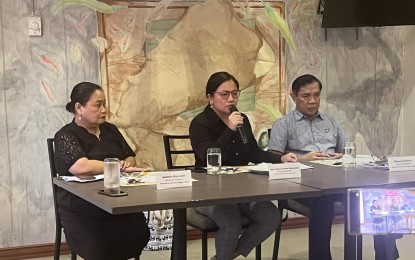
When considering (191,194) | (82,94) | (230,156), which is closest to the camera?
(191,194)

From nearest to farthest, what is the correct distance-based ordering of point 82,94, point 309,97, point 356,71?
point 82,94, point 309,97, point 356,71

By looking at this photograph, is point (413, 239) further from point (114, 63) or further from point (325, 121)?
point (114, 63)

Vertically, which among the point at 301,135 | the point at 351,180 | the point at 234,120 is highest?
the point at 234,120

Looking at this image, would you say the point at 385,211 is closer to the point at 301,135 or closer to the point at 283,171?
the point at 283,171

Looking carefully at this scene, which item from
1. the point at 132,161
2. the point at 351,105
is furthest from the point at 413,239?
the point at 132,161

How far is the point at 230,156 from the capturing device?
317cm

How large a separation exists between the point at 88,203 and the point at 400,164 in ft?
4.75

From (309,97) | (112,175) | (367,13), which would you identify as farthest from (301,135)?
(112,175)

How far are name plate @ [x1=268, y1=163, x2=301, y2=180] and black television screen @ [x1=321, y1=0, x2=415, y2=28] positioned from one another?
198 cm

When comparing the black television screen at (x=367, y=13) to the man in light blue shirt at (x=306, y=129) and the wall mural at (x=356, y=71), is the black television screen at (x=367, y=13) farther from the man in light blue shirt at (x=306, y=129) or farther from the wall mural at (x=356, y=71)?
the man in light blue shirt at (x=306, y=129)

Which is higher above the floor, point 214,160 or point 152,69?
point 152,69

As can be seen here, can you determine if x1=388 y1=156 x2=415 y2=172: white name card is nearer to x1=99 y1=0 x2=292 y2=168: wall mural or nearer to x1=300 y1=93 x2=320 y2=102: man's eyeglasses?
x1=300 y1=93 x2=320 y2=102: man's eyeglasses

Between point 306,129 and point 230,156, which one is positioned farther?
point 306,129

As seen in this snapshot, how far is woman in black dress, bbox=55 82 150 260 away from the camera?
2.59 m
